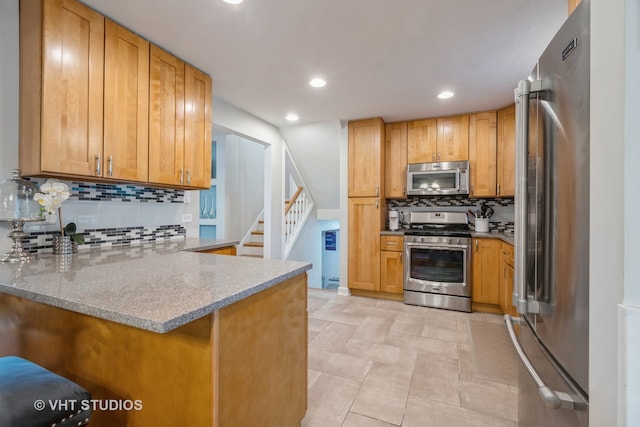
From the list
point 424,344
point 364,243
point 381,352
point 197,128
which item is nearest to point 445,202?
point 364,243

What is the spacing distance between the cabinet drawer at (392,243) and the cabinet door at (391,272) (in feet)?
0.18

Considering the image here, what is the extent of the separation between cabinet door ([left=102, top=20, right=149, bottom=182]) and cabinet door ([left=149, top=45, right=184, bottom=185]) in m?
0.05

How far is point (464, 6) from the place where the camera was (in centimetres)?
176

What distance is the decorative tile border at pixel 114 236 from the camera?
6.03 ft

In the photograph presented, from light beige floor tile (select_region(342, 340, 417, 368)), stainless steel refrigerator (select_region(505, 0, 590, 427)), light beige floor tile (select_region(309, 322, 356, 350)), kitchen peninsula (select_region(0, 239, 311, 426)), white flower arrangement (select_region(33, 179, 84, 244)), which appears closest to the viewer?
stainless steel refrigerator (select_region(505, 0, 590, 427))

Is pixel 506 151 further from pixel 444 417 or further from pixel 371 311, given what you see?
pixel 444 417

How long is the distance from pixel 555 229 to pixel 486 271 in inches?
112

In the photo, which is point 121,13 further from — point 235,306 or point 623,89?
point 623,89

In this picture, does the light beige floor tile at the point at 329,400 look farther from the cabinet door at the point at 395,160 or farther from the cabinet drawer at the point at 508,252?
the cabinet door at the point at 395,160

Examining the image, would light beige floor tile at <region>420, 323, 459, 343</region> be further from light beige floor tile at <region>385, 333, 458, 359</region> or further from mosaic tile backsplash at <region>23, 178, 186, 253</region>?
mosaic tile backsplash at <region>23, 178, 186, 253</region>

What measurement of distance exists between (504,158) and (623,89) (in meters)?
3.37

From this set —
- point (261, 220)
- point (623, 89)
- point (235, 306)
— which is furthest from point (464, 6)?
point (261, 220)

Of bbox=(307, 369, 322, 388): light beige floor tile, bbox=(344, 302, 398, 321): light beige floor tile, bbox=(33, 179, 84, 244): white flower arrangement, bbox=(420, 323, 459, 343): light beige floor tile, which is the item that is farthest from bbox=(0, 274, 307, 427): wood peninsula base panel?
bbox=(344, 302, 398, 321): light beige floor tile

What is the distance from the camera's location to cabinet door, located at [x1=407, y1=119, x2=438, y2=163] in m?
3.87
